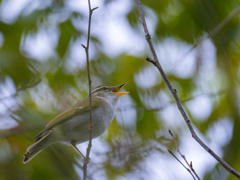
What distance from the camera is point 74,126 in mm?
4320

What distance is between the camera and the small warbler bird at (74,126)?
13.6 feet

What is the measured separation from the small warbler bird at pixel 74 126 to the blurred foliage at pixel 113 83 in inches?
11.2

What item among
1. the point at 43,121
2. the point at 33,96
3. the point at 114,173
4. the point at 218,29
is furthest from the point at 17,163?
the point at 218,29

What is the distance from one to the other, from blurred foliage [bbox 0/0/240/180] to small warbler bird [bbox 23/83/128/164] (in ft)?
0.93

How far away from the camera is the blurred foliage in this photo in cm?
442

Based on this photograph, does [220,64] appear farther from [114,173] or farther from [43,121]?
[43,121]

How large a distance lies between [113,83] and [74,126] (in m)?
1.67

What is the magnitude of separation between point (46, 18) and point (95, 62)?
1268 mm

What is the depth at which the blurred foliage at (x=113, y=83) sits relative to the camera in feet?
14.5

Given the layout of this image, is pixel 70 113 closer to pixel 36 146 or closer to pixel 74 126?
pixel 74 126

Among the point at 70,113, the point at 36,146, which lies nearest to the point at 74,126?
the point at 70,113

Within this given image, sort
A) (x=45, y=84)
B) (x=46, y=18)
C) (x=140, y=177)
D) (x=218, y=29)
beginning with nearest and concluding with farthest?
1. (x=140, y=177)
2. (x=218, y=29)
3. (x=45, y=84)
4. (x=46, y=18)

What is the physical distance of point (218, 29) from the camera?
4.43 m

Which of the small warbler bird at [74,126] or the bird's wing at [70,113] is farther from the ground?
the bird's wing at [70,113]
